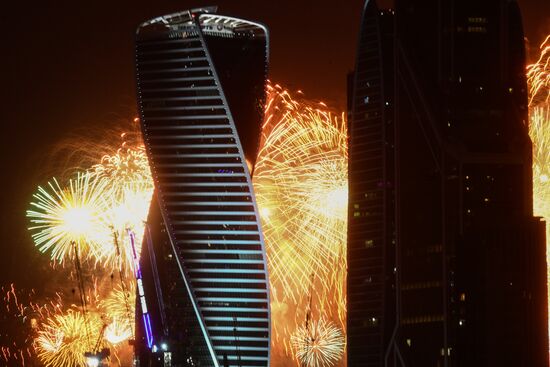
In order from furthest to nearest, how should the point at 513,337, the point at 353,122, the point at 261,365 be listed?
the point at 261,365 < the point at 353,122 < the point at 513,337

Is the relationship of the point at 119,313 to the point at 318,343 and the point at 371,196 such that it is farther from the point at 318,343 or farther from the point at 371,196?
the point at 371,196

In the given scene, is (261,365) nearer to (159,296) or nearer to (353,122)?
(159,296)

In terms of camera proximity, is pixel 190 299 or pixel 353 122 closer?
pixel 353 122

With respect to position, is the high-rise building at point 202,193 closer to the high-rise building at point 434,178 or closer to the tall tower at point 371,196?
the tall tower at point 371,196

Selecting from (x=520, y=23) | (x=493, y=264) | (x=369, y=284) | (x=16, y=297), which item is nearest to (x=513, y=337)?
(x=493, y=264)

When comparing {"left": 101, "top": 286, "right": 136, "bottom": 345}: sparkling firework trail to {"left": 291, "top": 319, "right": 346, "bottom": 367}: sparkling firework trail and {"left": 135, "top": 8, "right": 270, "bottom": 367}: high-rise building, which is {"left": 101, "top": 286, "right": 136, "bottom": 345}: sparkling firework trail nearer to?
{"left": 135, "top": 8, "right": 270, "bottom": 367}: high-rise building

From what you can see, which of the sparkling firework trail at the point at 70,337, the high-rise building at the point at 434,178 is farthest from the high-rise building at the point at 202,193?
the high-rise building at the point at 434,178

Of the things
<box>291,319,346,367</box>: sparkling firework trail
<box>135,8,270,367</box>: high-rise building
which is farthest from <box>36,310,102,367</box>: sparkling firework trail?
<box>291,319,346,367</box>: sparkling firework trail
